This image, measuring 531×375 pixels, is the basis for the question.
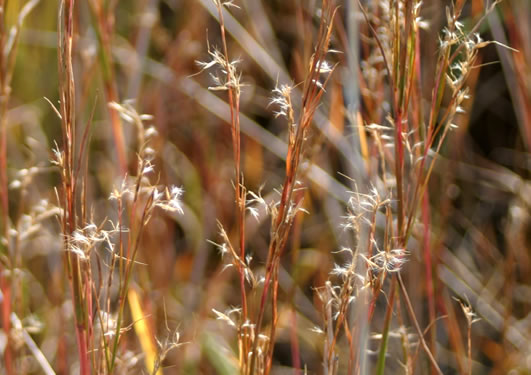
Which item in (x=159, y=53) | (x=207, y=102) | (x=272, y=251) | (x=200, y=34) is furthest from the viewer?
(x=159, y=53)

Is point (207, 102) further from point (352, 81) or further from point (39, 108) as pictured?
point (352, 81)

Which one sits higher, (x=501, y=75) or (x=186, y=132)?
(x=501, y=75)

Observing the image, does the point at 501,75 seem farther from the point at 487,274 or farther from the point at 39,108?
the point at 39,108

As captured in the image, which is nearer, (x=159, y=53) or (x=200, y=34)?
(x=200, y=34)

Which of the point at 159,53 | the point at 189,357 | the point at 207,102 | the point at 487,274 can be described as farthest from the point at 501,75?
the point at 189,357

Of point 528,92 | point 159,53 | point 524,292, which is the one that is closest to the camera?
point 528,92

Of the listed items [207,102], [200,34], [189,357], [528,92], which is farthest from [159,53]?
[528,92]

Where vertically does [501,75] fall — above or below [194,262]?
above

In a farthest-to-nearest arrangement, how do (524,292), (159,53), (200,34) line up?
(159,53) → (200,34) → (524,292)

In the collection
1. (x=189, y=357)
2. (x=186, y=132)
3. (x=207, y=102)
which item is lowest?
(x=189, y=357)
